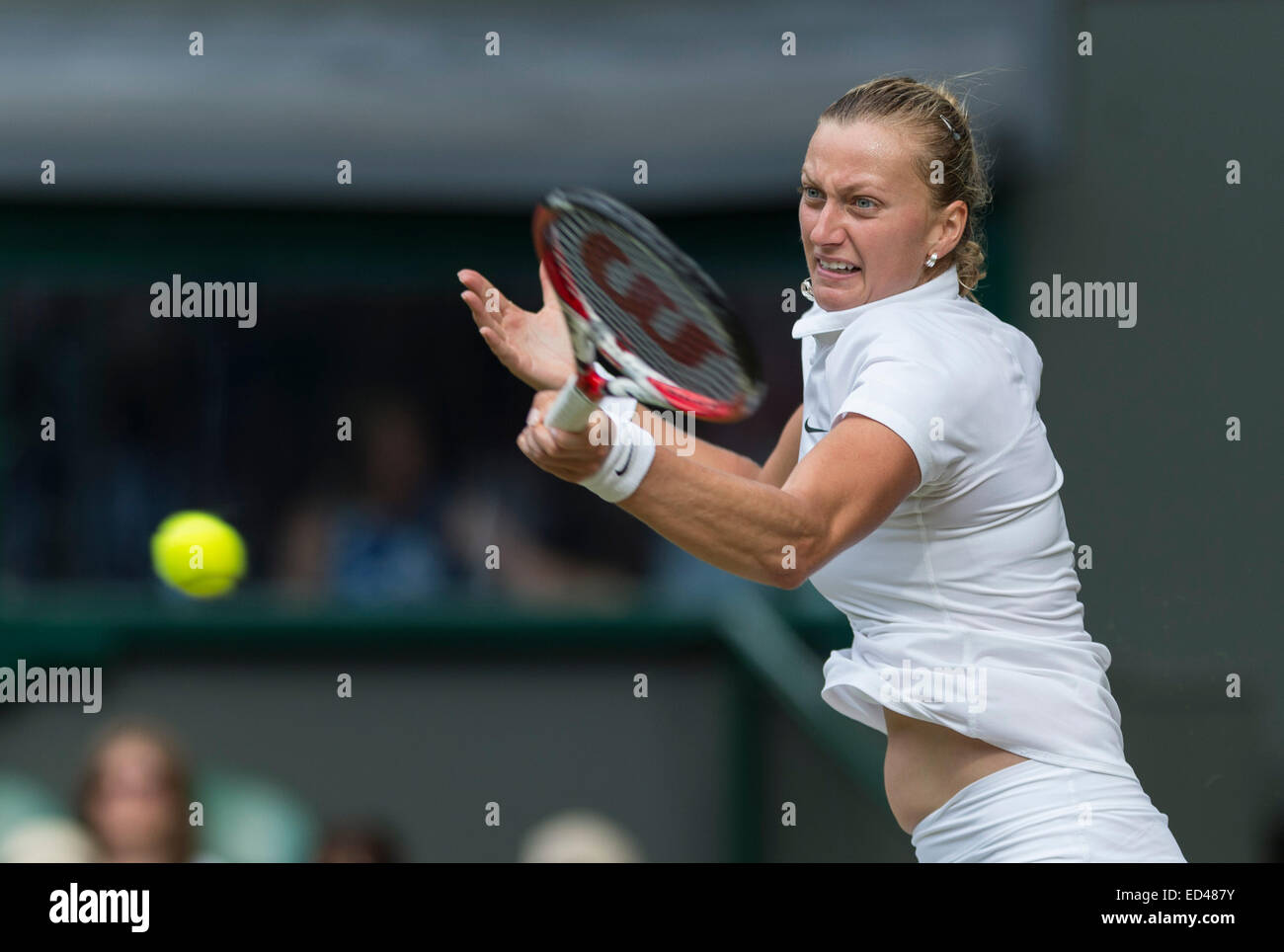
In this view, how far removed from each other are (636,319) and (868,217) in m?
0.27

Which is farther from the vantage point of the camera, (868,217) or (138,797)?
(138,797)

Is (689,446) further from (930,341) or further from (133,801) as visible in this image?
(133,801)

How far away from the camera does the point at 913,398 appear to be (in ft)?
4.60

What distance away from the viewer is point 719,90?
13.3ft

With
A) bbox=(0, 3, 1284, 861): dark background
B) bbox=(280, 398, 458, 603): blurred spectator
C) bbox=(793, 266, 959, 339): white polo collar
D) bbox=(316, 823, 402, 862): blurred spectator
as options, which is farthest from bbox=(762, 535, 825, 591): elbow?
bbox=(280, 398, 458, 603): blurred spectator

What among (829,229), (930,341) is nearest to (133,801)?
(829,229)

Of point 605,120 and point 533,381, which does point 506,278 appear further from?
point 533,381

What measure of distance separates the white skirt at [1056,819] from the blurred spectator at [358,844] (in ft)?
7.11

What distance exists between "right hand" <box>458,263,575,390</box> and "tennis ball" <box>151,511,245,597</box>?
2395 mm

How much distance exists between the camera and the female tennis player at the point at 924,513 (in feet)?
4.43

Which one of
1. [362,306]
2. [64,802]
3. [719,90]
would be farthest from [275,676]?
[719,90]

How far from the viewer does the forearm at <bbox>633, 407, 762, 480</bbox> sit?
1.79m

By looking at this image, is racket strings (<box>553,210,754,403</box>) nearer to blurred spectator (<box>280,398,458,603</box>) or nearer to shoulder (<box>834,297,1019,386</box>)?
shoulder (<box>834,297,1019,386</box>)
